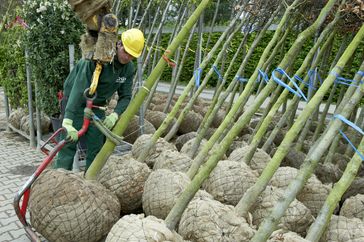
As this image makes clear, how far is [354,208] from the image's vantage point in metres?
2.95

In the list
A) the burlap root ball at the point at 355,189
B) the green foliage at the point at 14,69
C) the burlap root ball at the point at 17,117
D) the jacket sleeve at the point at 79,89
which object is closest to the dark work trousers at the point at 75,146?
the jacket sleeve at the point at 79,89

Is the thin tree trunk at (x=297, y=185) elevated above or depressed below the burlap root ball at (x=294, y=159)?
above

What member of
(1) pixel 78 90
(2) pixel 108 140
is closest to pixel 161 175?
(2) pixel 108 140

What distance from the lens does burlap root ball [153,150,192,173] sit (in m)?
3.49

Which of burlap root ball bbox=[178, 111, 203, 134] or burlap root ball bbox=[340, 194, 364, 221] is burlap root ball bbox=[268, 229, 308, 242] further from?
burlap root ball bbox=[178, 111, 203, 134]

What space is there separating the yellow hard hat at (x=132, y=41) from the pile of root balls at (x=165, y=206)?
3.36ft

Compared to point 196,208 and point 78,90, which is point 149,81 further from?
point 196,208

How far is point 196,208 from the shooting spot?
2.46 meters

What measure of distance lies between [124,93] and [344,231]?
2422 millimetres

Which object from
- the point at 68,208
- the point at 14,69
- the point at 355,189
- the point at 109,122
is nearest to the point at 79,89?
the point at 109,122

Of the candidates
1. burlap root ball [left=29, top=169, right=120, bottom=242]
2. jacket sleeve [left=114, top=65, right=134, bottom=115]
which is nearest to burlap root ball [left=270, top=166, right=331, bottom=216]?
burlap root ball [left=29, top=169, right=120, bottom=242]

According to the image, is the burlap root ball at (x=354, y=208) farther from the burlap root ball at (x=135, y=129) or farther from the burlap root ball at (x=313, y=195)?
the burlap root ball at (x=135, y=129)

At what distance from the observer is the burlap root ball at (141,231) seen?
7.05 feet

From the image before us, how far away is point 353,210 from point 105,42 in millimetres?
2467
